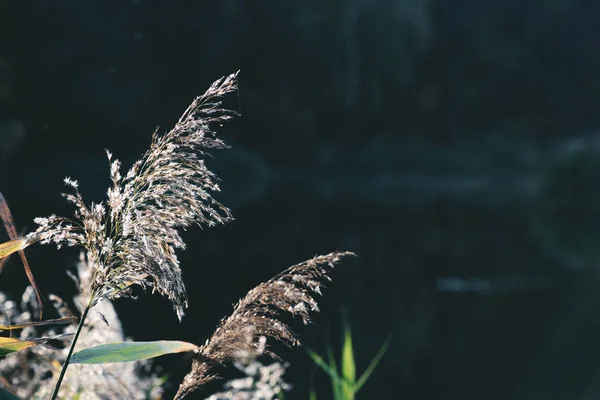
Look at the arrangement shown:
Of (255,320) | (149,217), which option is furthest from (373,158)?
(149,217)

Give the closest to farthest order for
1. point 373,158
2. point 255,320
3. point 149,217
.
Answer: point 149,217 < point 255,320 < point 373,158

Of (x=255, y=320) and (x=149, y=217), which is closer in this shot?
(x=149, y=217)

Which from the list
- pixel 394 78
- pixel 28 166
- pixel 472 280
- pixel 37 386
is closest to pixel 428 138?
pixel 394 78

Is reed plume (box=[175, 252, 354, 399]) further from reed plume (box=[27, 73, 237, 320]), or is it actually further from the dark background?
the dark background

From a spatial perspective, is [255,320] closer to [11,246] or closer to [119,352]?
[119,352]

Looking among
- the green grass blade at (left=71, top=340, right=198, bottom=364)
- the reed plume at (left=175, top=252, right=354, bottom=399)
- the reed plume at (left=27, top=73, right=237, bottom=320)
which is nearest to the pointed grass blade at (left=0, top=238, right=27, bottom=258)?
the reed plume at (left=27, top=73, right=237, bottom=320)

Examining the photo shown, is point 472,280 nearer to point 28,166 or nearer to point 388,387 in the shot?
point 388,387
